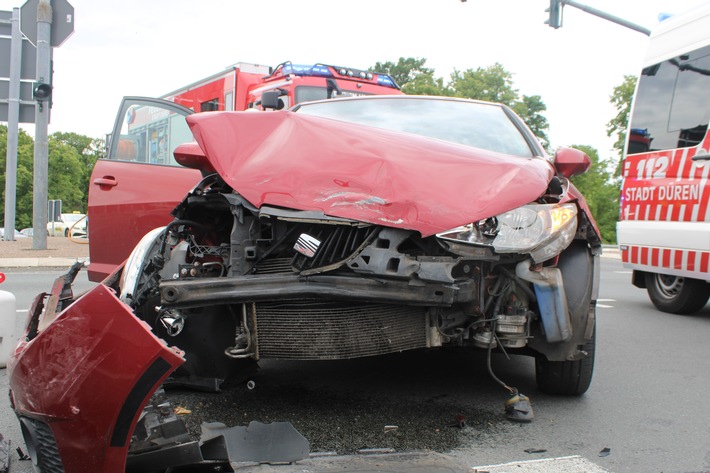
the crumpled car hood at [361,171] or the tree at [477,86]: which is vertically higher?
the tree at [477,86]

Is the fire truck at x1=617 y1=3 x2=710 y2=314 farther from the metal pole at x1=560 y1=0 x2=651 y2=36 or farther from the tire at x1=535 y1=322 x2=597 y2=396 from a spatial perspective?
the metal pole at x1=560 y1=0 x2=651 y2=36

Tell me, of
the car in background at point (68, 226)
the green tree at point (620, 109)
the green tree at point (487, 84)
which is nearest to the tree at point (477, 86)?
the green tree at point (487, 84)

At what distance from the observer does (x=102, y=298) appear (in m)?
2.06

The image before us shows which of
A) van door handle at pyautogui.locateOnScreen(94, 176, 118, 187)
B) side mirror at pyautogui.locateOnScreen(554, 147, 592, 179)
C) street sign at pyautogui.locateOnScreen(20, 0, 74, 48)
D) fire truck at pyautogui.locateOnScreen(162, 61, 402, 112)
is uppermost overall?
street sign at pyautogui.locateOnScreen(20, 0, 74, 48)

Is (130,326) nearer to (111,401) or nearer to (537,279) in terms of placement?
(111,401)

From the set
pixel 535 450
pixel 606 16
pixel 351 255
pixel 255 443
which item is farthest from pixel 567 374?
pixel 606 16

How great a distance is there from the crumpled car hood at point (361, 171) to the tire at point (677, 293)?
457 cm

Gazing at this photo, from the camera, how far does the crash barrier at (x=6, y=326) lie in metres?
4.61

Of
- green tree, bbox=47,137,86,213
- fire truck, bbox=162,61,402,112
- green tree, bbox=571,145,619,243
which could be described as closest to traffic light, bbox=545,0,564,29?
fire truck, bbox=162,61,402,112

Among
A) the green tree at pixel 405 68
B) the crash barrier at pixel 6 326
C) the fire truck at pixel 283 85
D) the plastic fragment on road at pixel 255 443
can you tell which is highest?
the green tree at pixel 405 68

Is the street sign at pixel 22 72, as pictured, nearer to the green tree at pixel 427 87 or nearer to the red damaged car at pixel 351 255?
the red damaged car at pixel 351 255

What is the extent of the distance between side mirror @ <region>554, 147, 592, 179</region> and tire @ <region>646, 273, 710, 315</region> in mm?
4078

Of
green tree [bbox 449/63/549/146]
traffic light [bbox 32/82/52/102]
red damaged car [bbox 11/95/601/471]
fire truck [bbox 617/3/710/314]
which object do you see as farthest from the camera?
green tree [bbox 449/63/549/146]

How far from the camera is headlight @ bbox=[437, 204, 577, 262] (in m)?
3.02
